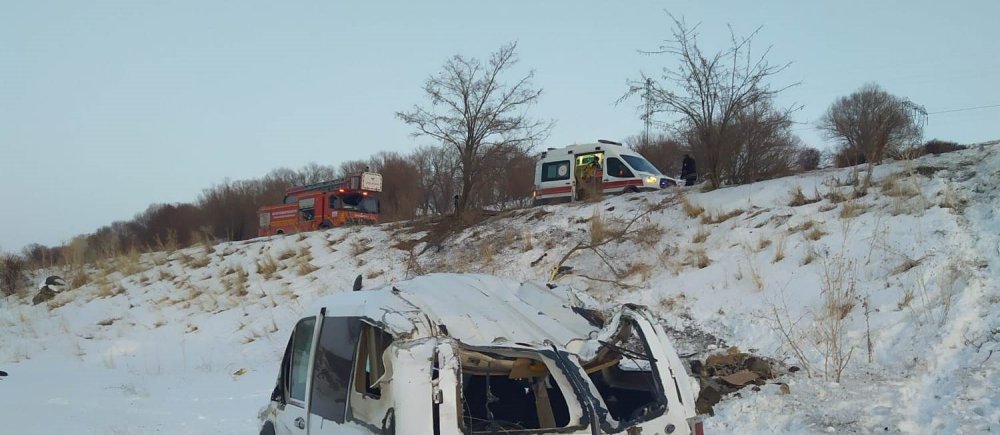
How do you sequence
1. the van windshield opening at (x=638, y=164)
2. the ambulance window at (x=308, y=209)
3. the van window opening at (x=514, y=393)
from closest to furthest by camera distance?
the van window opening at (x=514, y=393) < the van windshield opening at (x=638, y=164) < the ambulance window at (x=308, y=209)

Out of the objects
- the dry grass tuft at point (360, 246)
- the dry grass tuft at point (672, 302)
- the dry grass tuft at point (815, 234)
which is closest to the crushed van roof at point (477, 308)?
the dry grass tuft at point (672, 302)

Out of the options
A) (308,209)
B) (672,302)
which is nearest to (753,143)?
(672,302)

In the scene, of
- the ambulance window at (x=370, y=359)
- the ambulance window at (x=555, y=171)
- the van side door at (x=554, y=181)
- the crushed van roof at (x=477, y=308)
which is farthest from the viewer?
the ambulance window at (x=555, y=171)

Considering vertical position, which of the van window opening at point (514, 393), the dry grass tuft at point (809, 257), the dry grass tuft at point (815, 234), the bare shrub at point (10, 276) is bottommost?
the bare shrub at point (10, 276)

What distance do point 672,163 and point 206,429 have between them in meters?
34.2

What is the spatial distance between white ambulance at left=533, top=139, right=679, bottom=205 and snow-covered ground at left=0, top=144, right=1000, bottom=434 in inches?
146

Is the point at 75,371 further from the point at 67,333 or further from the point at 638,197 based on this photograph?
the point at 638,197

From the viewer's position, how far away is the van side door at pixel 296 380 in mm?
4504

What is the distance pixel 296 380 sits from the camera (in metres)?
4.80

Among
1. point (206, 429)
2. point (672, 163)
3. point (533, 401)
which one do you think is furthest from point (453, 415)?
point (672, 163)

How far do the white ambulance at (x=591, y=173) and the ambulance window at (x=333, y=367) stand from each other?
1514 centimetres

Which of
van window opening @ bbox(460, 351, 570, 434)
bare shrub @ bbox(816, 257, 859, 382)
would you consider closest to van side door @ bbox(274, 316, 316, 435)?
van window opening @ bbox(460, 351, 570, 434)

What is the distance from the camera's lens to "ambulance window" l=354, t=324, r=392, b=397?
157 inches

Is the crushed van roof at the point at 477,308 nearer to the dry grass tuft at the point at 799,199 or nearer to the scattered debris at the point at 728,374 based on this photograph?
the scattered debris at the point at 728,374
